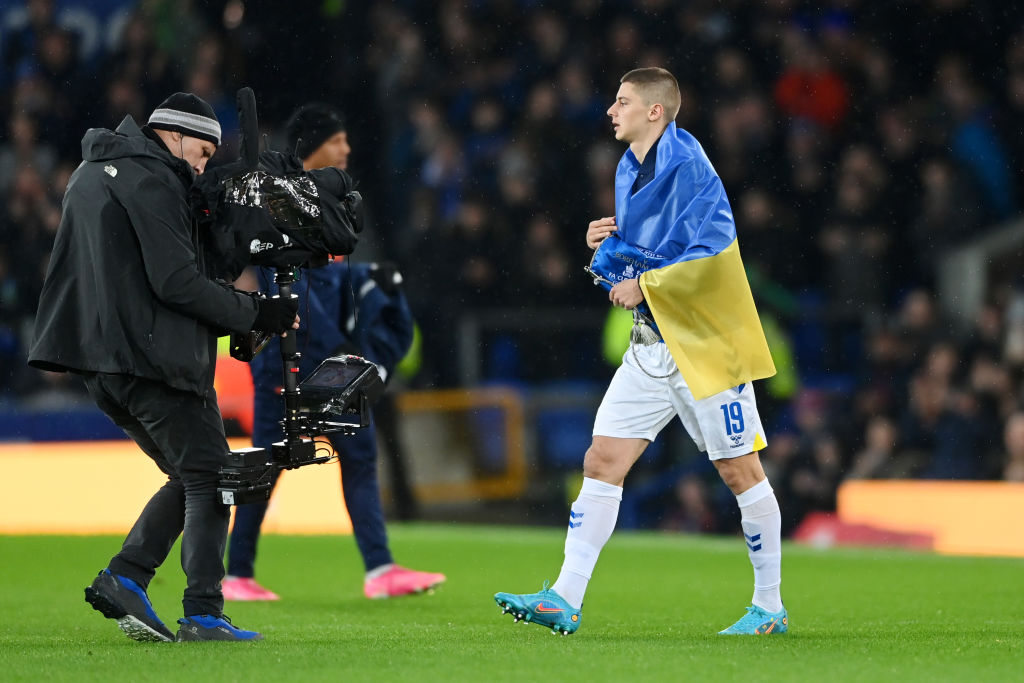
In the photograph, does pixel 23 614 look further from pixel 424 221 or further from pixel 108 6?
pixel 108 6

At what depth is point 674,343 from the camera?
17.9 ft

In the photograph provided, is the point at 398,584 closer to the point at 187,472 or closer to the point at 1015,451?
the point at 187,472

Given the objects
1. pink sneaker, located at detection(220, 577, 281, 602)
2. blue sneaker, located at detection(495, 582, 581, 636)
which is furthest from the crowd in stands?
blue sneaker, located at detection(495, 582, 581, 636)

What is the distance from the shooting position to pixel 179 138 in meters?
Answer: 5.36

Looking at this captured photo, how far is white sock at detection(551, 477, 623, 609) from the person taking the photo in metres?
5.39

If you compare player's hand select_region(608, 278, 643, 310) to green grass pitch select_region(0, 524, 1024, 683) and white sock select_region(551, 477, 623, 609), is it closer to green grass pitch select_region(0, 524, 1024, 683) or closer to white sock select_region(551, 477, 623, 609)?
white sock select_region(551, 477, 623, 609)

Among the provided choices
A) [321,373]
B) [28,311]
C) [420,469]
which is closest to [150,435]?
[321,373]

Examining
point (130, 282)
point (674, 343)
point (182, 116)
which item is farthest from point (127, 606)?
point (674, 343)

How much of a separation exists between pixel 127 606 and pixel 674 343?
214cm

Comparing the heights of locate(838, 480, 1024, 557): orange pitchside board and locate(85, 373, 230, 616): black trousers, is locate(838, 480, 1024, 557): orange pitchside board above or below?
below

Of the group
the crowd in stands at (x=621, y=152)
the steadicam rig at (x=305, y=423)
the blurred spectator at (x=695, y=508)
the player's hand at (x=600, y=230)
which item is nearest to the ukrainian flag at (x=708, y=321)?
the player's hand at (x=600, y=230)

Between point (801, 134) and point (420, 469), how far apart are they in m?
4.87

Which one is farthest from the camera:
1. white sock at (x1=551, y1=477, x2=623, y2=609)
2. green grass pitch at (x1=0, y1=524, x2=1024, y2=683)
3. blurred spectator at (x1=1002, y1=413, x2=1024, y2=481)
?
blurred spectator at (x1=1002, y1=413, x2=1024, y2=481)

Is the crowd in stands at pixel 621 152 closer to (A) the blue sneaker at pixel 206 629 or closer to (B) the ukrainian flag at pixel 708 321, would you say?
(B) the ukrainian flag at pixel 708 321
